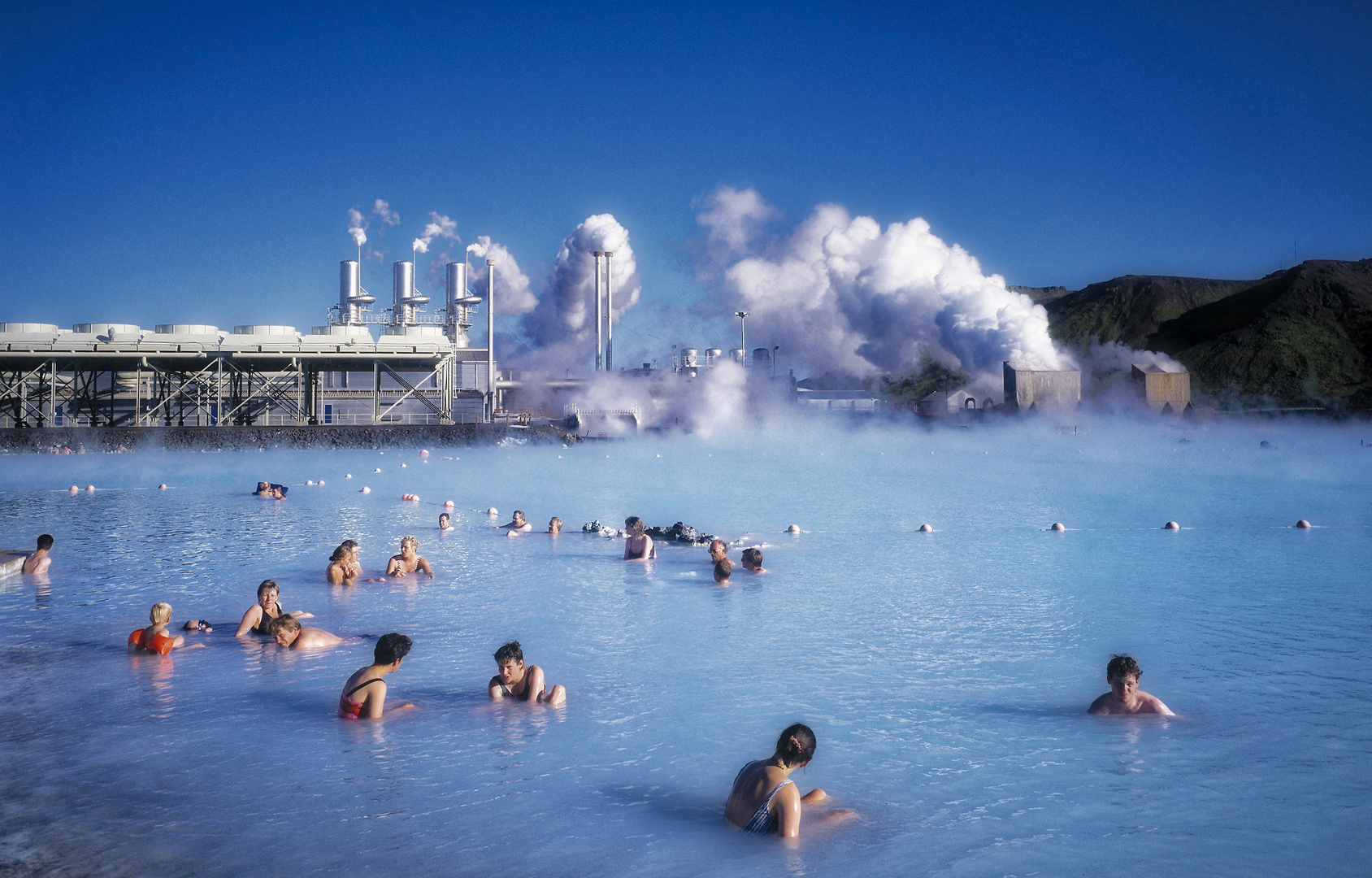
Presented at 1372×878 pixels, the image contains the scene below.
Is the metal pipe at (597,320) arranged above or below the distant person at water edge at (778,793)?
above

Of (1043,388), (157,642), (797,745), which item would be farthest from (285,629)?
(1043,388)

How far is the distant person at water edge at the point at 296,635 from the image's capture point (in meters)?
9.65

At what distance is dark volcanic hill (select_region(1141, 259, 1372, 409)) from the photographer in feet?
342

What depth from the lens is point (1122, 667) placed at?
7574mm

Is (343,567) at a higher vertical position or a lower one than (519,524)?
lower

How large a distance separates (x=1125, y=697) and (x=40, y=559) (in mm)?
13903

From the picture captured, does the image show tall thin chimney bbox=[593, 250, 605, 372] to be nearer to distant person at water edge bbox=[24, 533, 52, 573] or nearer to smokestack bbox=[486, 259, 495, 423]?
smokestack bbox=[486, 259, 495, 423]

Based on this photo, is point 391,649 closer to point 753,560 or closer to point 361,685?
point 361,685

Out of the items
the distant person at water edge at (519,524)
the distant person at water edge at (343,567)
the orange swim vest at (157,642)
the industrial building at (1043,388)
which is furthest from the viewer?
the industrial building at (1043,388)

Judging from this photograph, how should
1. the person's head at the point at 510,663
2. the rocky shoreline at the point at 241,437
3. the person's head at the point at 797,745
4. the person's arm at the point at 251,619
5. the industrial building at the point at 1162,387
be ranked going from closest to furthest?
the person's head at the point at 797,745
the person's head at the point at 510,663
the person's arm at the point at 251,619
the rocky shoreline at the point at 241,437
the industrial building at the point at 1162,387

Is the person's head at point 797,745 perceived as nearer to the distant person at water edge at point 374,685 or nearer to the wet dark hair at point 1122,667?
the wet dark hair at point 1122,667

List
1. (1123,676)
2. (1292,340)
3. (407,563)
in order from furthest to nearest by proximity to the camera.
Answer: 1. (1292,340)
2. (407,563)
3. (1123,676)

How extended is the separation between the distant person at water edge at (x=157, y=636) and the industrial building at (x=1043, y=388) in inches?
2299

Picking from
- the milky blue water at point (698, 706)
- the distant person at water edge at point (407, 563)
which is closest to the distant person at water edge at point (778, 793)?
the milky blue water at point (698, 706)
